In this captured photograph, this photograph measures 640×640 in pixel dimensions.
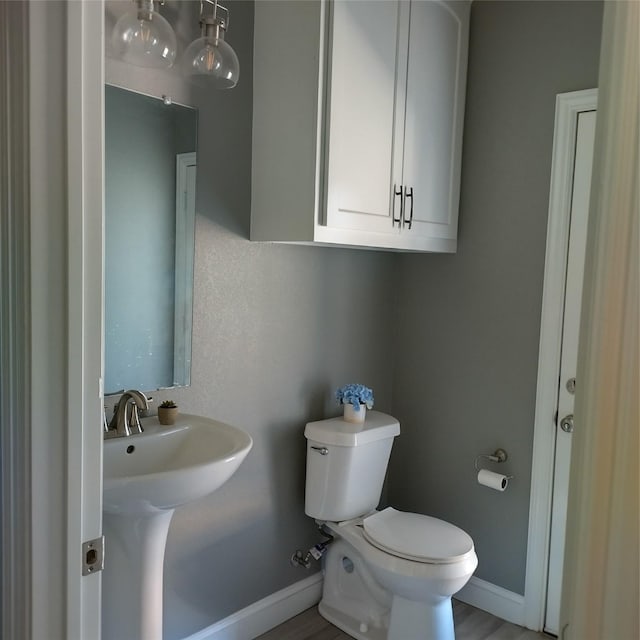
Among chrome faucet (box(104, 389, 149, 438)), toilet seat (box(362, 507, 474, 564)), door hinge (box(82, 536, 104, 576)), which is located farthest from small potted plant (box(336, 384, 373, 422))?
door hinge (box(82, 536, 104, 576))

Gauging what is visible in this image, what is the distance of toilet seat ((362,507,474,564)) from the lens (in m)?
2.08

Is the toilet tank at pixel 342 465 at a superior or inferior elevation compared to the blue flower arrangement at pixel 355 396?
inferior

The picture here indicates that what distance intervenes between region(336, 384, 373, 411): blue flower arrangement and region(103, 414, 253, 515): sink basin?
68 centimetres

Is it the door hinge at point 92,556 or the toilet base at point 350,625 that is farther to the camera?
the toilet base at point 350,625

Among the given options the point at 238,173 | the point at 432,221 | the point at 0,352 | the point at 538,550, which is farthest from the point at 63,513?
the point at 538,550

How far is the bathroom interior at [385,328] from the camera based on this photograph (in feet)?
6.88

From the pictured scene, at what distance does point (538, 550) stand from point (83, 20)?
237 centimetres

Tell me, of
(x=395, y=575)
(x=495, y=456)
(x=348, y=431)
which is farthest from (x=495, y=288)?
(x=395, y=575)

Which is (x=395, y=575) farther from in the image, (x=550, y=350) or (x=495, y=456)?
(x=550, y=350)

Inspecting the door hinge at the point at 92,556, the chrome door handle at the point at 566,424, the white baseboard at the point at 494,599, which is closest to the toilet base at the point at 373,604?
the white baseboard at the point at 494,599

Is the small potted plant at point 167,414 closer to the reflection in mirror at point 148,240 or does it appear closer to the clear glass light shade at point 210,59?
the reflection in mirror at point 148,240

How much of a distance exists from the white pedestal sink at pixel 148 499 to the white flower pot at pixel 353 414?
0.69 m

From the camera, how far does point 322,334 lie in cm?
253

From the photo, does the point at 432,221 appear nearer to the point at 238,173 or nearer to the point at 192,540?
the point at 238,173
